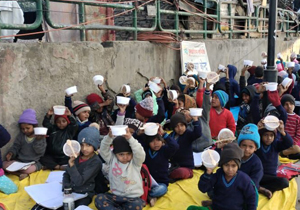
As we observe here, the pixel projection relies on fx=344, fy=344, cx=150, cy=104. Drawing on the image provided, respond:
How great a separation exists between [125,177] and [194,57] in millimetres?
4995

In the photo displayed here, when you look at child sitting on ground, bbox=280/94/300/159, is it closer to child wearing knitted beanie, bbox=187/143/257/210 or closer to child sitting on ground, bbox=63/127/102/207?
child wearing knitted beanie, bbox=187/143/257/210

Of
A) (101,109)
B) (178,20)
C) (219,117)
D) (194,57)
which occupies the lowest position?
(219,117)

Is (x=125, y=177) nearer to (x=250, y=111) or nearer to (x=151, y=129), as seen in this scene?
(x=151, y=129)

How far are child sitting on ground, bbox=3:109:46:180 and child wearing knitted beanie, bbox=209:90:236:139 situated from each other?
8.18 feet

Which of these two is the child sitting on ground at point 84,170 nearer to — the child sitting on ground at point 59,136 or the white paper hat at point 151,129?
the white paper hat at point 151,129

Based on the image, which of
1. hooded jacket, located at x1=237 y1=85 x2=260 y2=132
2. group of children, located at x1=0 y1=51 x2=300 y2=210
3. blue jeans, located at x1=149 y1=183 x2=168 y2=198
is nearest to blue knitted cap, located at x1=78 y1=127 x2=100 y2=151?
group of children, located at x1=0 y1=51 x2=300 y2=210

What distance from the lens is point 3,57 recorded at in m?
4.44

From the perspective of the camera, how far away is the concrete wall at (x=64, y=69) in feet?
14.9

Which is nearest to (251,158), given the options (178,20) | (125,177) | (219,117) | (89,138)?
(125,177)

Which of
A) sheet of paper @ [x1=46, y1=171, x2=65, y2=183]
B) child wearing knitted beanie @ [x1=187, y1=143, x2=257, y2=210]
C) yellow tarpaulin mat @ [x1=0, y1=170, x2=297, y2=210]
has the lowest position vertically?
yellow tarpaulin mat @ [x1=0, y1=170, x2=297, y2=210]

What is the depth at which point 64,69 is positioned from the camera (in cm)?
521

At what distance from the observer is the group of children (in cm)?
330

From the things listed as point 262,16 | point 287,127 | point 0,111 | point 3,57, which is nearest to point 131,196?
point 0,111

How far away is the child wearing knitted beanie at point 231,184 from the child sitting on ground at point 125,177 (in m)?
0.60
